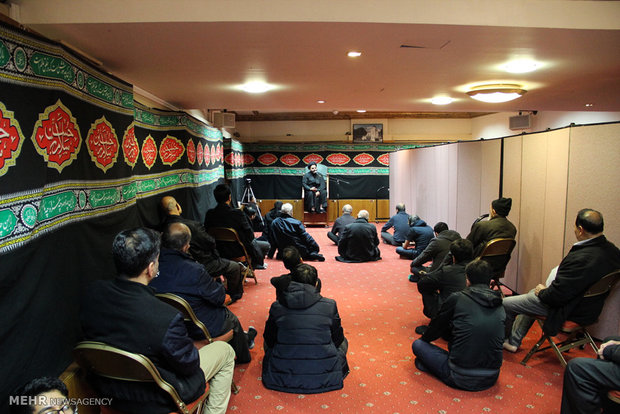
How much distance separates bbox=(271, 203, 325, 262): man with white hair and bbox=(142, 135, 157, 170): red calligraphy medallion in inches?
97.9

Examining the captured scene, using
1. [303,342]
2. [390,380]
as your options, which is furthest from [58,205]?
[390,380]

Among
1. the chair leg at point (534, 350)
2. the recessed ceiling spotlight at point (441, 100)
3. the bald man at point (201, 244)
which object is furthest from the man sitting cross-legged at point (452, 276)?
the recessed ceiling spotlight at point (441, 100)

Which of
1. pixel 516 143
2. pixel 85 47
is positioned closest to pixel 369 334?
pixel 516 143

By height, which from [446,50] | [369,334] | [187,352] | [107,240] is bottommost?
[369,334]

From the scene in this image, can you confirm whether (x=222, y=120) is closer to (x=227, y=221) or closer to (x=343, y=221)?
(x=343, y=221)

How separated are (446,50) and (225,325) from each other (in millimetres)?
2715

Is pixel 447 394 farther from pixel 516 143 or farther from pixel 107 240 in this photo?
pixel 516 143

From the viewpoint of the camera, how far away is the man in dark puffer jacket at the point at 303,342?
286 cm

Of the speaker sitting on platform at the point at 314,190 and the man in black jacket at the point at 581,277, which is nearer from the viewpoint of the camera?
the man in black jacket at the point at 581,277

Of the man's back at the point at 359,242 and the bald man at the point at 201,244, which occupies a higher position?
the bald man at the point at 201,244

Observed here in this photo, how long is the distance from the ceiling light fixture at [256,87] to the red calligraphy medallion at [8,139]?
9.51ft

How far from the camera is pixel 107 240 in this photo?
3.07 metres

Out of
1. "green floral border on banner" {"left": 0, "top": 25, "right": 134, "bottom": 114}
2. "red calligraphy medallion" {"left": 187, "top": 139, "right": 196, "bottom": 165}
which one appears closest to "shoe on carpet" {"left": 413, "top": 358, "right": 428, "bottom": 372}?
"green floral border on banner" {"left": 0, "top": 25, "right": 134, "bottom": 114}

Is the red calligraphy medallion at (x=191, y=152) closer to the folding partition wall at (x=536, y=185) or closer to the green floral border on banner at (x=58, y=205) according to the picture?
the green floral border on banner at (x=58, y=205)
